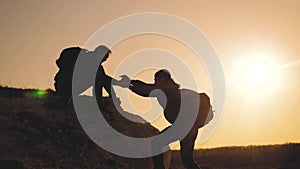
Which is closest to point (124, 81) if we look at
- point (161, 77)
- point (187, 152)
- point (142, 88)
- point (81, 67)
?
point (142, 88)

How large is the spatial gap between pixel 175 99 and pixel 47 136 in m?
8.92

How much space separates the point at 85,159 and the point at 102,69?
3589 mm

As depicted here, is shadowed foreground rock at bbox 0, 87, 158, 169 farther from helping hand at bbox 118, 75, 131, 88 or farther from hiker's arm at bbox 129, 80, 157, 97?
hiker's arm at bbox 129, 80, 157, 97

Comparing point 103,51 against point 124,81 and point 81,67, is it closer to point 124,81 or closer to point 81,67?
point 81,67

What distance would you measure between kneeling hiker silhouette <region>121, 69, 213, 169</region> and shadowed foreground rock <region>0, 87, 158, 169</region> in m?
6.95

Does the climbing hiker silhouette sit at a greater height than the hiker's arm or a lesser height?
greater

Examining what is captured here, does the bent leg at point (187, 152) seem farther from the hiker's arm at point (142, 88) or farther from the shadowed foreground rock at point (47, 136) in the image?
the shadowed foreground rock at point (47, 136)

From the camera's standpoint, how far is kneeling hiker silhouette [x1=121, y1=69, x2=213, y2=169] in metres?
13.0

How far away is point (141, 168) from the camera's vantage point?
2122 centimetres

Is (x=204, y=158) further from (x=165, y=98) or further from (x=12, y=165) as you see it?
(x=165, y=98)

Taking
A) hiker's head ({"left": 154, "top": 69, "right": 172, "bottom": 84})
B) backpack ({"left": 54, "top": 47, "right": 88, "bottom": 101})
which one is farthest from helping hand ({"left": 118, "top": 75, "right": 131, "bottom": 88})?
backpack ({"left": 54, "top": 47, "right": 88, "bottom": 101})

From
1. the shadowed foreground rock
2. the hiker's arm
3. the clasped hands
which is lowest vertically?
the shadowed foreground rock

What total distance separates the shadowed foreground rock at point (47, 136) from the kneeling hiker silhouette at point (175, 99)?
22.8ft

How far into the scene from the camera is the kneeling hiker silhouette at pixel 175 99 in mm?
13008
